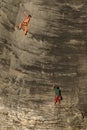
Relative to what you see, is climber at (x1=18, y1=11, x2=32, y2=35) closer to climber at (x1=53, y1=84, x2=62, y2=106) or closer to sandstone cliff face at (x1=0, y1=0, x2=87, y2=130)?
sandstone cliff face at (x1=0, y1=0, x2=87, y2=130)

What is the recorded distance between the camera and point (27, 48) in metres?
16.3

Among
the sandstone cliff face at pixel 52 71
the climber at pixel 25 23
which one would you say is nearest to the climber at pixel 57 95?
the sandstone cliff face at pixel 52 71

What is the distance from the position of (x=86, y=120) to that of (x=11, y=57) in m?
5.11

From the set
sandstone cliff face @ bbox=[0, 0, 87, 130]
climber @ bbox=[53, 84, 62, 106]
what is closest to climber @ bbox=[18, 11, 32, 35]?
sandstone cliff face @ bbox=[0, 0, 87, 130]

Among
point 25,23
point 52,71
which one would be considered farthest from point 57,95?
point 25,23

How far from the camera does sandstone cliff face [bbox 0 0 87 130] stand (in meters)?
15.8

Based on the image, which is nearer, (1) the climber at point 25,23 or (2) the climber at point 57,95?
(2) the climber at point 57,95

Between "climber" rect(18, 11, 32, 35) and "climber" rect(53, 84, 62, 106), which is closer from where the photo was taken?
"climber" rect(53, 84, 62, 106)

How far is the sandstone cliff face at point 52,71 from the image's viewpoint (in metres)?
15.8

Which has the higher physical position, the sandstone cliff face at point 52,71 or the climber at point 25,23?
Result: the climber at point 25,23

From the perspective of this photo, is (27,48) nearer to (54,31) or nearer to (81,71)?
(54,31)

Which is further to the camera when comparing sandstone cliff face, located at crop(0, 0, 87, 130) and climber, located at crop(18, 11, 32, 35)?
climber, located at crop(18, 11, 32, 35)

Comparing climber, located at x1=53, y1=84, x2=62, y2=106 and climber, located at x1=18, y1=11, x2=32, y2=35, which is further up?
climber, located at x1=18, y1=11, x2=32, y2=35

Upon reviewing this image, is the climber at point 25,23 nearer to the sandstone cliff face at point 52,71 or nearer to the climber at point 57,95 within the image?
the sandstone cliff face at point 52,71
